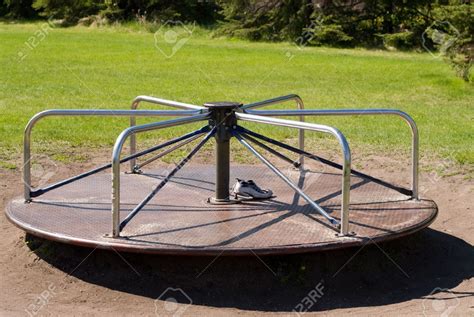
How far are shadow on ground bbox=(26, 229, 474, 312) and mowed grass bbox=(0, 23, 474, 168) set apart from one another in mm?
3099

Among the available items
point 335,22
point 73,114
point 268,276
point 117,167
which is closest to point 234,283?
point 268,276

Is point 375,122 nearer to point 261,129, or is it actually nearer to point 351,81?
point 261,129

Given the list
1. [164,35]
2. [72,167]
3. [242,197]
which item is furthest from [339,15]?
[242,197]

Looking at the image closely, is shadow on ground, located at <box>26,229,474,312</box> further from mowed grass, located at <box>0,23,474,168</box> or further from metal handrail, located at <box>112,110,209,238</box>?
mowed grass, located at <box>0,23,474,168</box>

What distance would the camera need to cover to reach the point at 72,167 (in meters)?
→ 8.17

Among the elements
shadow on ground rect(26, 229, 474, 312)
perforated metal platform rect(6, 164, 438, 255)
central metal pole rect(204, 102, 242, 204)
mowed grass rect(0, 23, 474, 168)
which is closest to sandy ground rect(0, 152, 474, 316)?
shadow on ground rect(26, 229, 474, 312)

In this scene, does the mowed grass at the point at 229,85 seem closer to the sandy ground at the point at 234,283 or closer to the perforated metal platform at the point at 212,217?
the perforated metal platform at the point at 212,217

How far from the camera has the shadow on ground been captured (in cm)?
500

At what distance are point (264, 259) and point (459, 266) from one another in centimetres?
142

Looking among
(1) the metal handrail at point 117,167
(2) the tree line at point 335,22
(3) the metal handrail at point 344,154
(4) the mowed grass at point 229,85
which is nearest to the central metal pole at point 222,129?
(3) the metal handrail at point 344,154

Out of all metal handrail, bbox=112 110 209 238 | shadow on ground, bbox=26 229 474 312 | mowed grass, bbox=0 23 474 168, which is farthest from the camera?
mowed grass, bbox=0 23 474 168

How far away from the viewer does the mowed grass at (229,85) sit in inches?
381

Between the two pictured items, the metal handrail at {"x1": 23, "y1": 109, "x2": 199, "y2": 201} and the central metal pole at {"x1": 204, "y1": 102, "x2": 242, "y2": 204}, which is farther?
the central metal pole at {"x1": 204, "y1": 102, "x2": 242, "y2": 204}

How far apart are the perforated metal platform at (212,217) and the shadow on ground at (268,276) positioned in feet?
0.56
